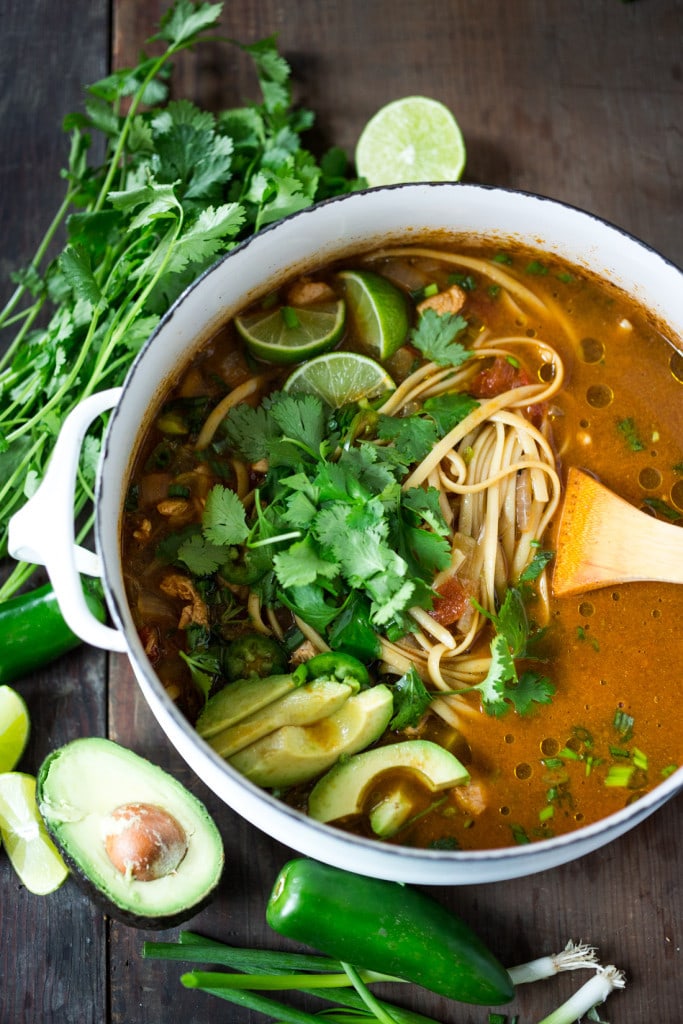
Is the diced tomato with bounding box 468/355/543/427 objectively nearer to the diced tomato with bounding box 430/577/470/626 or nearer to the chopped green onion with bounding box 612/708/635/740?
the diced tomato with bounding box 430/577/470/626

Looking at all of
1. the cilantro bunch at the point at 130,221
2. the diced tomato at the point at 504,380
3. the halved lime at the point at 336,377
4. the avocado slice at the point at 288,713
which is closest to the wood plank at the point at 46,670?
the cilantro bunch at the point at 130,221

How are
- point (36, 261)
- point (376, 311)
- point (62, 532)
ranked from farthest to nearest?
point (36, 261), point (376, 311), point (62, 532)

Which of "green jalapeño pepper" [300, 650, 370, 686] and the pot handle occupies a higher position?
the pot handle

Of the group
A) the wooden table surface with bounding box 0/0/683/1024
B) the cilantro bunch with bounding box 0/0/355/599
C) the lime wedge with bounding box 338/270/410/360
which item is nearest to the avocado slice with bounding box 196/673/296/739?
the cilantro bunch with bounding box 0/0/355/599

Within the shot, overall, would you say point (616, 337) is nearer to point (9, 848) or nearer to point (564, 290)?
point (564, 290)

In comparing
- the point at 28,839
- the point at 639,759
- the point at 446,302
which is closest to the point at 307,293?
the point at 446,302

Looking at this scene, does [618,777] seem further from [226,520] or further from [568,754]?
[226,520]

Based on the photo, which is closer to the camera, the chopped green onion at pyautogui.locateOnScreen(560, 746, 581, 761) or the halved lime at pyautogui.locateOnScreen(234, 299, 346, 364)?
the chopped green onion at pyautogui.locateOnScreen(560, 746, 581, 761)
